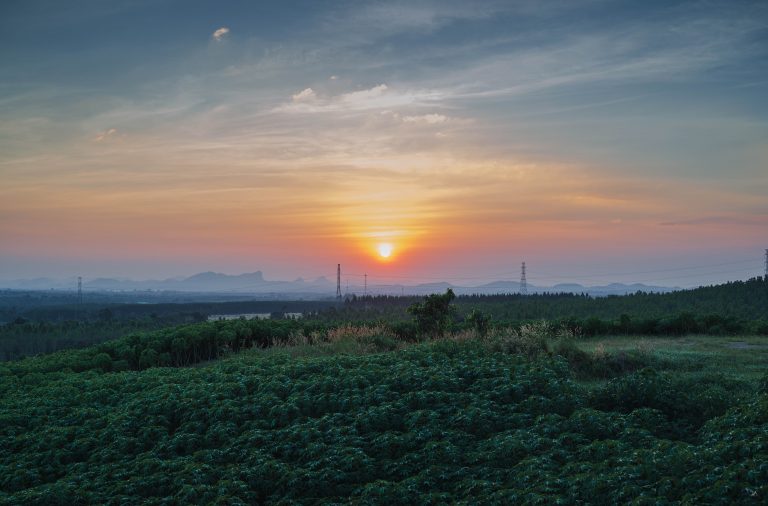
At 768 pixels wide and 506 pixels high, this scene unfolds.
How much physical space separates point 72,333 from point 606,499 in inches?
3537

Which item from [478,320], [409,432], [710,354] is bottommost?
[409,432]

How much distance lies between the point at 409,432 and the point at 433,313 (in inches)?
618

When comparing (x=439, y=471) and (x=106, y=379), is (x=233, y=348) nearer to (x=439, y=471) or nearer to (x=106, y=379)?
(x=106, y=379)

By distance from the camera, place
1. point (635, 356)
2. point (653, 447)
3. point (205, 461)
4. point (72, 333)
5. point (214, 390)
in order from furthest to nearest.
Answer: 1. point (72, 333)
2. point (635, 356)
3. point (214, 390)
4. point (205, 461)
5. point (653, 447)

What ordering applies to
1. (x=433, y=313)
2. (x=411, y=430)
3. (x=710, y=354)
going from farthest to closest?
1. (x=433, y=313)
2. (x=710, y=354)
3. (x=411, y=430)

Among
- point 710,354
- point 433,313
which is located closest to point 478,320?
point 433,313

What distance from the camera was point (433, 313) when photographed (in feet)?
91.1

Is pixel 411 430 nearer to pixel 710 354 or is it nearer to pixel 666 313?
pixel 710 354

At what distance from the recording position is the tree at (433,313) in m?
27.5

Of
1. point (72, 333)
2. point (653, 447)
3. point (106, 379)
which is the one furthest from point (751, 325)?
point (72, 333)

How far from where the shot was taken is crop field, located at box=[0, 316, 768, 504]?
31.1 ft

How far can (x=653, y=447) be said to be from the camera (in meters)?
10.2

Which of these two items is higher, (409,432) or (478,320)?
(478,320)

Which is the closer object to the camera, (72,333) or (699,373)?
(699,373)
